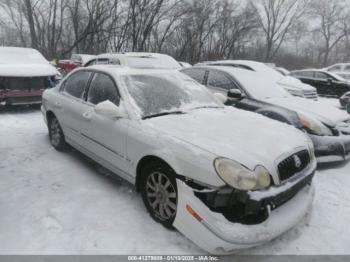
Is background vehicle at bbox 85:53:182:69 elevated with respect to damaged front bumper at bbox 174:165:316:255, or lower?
elevated

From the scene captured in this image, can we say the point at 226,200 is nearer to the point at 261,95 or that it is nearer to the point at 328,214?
the point at 328,214

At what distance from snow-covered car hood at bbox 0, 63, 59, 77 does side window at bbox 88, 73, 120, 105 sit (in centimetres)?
400

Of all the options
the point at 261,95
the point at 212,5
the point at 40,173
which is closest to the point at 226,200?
the point at 40,173

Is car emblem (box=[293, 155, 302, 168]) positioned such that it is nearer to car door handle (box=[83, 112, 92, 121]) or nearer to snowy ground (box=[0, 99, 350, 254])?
snowy ground (box=[0, 99, 350, 254])

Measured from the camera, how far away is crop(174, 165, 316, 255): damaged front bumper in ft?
7.59

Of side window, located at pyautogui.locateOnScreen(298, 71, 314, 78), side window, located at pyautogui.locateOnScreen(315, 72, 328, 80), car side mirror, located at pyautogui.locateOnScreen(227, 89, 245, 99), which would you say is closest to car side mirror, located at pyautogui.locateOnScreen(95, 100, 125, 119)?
car side mirror, located at pyautogui.locateOnScreen(227, 89, 245, 99)

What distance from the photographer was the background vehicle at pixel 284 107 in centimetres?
446

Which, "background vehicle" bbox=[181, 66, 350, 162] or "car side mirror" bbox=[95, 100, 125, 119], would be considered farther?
"background vehicle" bbox=[181, 66, 350, 162]

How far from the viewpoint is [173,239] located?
2.73 metres

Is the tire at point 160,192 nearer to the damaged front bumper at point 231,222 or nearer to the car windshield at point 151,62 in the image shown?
the damaged front bumper at point 231,222

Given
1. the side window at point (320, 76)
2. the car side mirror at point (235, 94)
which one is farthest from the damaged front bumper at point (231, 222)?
the side window at point (320, 76)

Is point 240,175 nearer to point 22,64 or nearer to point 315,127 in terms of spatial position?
point 315,127

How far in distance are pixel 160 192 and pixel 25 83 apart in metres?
5.83

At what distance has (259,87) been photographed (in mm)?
5875
